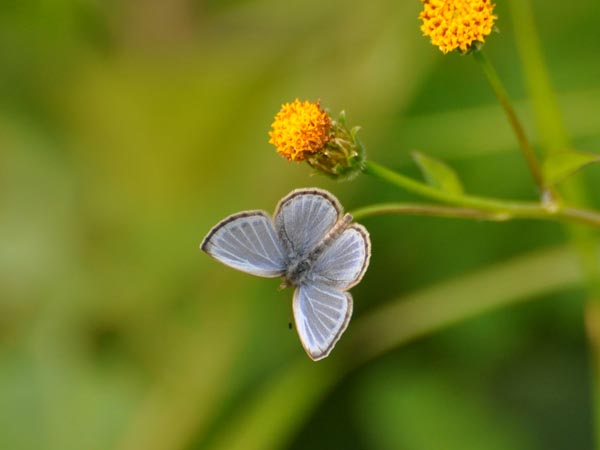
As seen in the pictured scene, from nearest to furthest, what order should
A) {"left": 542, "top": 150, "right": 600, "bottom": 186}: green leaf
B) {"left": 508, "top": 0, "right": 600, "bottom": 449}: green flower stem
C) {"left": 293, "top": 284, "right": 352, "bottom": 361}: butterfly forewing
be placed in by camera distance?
{"left": 293, "top": 284, "right": 352, "bottom": 361}: butterfly forewing, {"left": 542, "top": 150, "right": 600, "bottom": 186}: green leaf, {"left": 508, "top": 0, "right": 600, "bottom": 449}: green flower stem

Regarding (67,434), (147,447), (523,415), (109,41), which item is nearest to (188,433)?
(147,447)

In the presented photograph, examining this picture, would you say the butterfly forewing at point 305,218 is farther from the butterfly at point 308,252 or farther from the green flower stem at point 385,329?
the green flower stem at point 385,329

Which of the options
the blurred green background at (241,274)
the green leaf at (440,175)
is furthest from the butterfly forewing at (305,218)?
the blurred green background at (241,274)

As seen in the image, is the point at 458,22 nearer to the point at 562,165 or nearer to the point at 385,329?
the point at 562,165

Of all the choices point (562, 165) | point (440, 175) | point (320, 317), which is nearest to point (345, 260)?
point (320, 317)

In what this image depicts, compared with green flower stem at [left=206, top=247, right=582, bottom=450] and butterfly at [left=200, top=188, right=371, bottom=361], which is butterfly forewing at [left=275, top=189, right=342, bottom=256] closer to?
butterfly at [left=200, top=188, right=371, bottom=361]

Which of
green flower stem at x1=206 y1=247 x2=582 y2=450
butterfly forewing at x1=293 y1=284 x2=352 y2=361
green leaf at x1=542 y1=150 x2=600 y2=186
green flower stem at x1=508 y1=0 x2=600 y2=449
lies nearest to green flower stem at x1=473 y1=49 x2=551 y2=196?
green leaf at x1=542 y1=150 x2=600 y2=186
